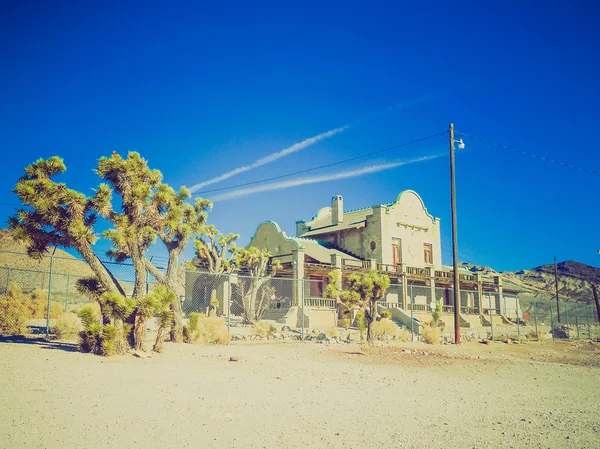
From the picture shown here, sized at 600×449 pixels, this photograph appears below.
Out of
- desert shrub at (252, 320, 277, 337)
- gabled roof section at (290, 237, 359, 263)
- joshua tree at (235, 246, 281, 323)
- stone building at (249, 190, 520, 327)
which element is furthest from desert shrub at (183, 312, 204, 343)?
gabled roof section at (290, 237, 359, 263)

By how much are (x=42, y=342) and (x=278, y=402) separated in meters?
8.99

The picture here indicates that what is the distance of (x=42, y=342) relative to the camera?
14.4 meters

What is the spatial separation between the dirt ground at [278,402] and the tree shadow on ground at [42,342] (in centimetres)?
16

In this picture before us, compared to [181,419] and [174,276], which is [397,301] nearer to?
[174,276]

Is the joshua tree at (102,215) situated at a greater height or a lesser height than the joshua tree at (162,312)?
greater

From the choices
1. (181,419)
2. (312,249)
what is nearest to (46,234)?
(181,419)

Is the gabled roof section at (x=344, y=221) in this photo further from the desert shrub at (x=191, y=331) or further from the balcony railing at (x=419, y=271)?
the desert shrub at (x=191, y=331)

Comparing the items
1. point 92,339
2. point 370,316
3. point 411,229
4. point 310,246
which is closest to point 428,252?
point 411,229

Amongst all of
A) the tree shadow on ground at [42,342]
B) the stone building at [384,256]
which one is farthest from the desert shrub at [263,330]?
the tree shadow on ground at [42,342]

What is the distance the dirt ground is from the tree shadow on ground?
6.4 inches

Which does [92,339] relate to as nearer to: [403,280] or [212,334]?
[212,334]

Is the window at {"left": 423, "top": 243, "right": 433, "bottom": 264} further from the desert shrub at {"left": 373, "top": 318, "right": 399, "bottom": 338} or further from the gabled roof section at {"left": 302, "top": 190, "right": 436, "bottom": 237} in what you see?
the desert shrub at {"left": 373, "top": 318, "right": 399, "bottom": 338}

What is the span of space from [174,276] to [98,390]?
22.7ft

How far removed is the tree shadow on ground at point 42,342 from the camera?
43.4 feet
